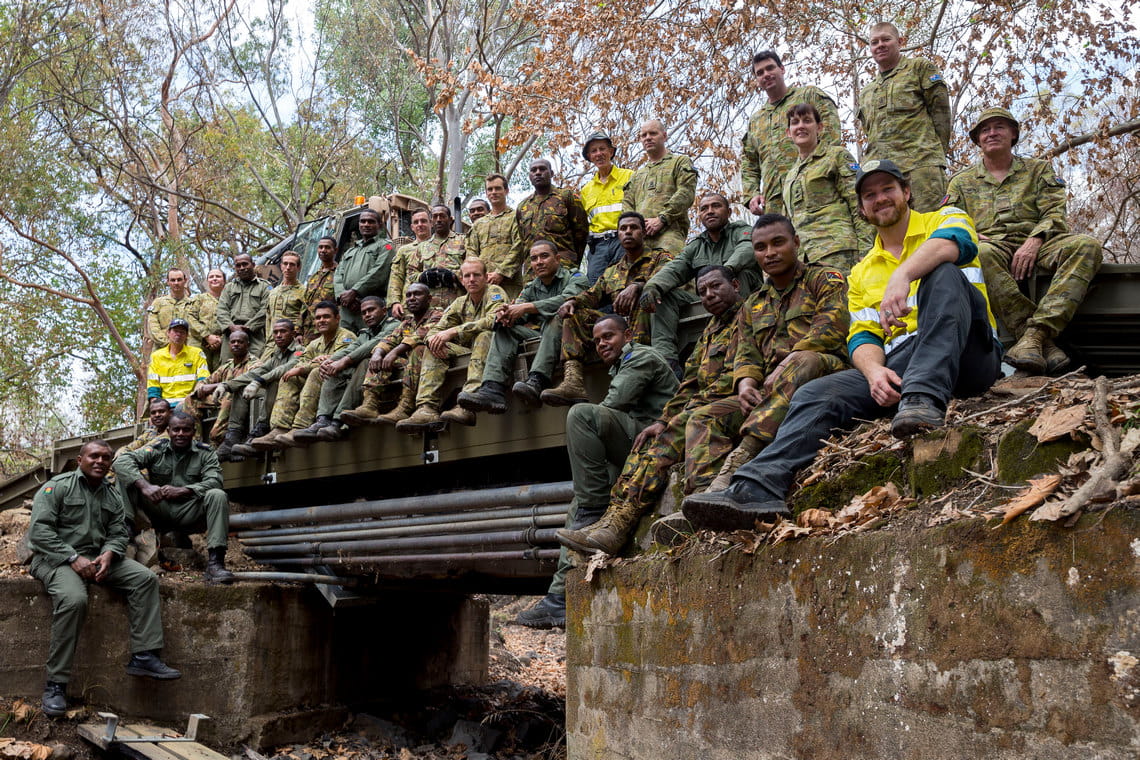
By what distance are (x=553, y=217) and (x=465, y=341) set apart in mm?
1256

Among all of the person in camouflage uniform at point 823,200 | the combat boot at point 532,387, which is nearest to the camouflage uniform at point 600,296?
the combat boot at point 532,387

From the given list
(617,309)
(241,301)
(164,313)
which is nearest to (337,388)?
(617,309)

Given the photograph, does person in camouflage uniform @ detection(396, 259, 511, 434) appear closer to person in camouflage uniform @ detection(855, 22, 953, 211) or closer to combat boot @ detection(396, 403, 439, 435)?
combat boot @ detection(396, 403, 439, 435)

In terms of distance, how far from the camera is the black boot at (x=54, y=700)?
7.93 m

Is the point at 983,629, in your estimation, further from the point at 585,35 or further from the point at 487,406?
the point at 585,35

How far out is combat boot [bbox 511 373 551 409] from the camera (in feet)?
21.5

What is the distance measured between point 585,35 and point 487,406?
8982mm

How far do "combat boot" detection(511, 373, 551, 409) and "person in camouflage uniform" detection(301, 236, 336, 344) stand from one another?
158 inches

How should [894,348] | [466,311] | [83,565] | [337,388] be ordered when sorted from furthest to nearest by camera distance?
[337,388] → [83,565] → [466,311] → [894,348]

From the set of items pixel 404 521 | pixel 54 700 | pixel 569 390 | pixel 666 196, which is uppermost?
pixel 666 196

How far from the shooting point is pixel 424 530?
793 centimetres

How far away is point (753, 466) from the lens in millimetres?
3748

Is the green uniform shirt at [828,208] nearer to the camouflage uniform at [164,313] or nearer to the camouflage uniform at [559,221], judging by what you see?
the camouflage uniform at [559,221]

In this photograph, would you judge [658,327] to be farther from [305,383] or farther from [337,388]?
[305,383]
